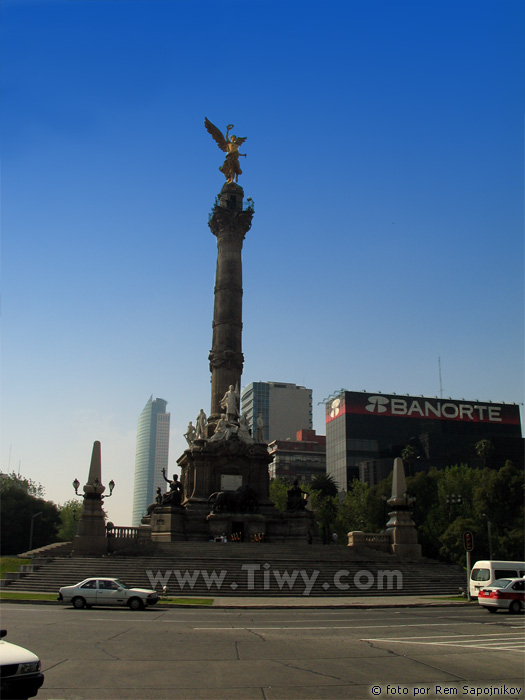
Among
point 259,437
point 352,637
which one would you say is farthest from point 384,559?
point 352,637

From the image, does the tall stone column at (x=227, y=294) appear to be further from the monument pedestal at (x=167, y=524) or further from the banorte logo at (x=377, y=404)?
the banorte logo at (x=377, y=404)

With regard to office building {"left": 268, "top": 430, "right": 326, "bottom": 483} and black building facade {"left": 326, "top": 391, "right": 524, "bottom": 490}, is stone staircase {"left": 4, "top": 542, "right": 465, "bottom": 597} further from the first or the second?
office building {"left": 268, "top": 430, "right": 326, "bottom": 483}

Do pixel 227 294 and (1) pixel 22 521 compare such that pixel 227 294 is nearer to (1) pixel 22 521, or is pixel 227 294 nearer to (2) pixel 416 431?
(1) pixel 22 521

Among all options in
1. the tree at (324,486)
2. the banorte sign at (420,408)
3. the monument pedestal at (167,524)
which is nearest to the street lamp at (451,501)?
the tree at (324,486)

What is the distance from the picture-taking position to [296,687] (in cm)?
834

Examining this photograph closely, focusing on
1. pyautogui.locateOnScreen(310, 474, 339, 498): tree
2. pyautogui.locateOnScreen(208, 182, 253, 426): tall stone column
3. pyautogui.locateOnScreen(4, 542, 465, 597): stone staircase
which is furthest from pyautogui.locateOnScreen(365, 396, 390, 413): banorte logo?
pyautogui.locateOnScreen(4, 542, 465, 597): stone staircase

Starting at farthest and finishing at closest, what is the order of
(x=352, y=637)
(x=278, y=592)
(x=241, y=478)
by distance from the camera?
(x=241, y=478) < (x=278, y=592) < (x=352, y=637)

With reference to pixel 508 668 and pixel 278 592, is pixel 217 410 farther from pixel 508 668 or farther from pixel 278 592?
pixel 508 668

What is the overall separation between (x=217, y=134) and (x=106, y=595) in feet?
143

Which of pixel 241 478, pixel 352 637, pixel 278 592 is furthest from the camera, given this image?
pixel 241 478

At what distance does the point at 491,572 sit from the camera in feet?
77.2

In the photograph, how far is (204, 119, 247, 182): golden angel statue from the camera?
178 ft

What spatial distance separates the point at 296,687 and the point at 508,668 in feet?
11.3

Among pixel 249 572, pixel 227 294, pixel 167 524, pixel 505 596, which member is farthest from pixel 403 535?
pixel 227 294
